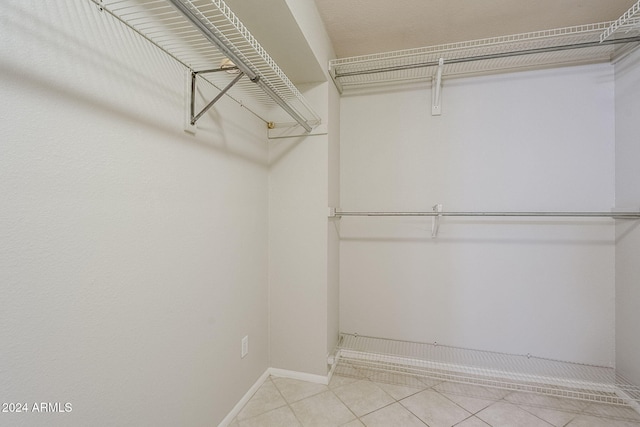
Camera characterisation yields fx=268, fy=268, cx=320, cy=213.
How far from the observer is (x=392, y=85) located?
2053mm

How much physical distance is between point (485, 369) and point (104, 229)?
227 cm

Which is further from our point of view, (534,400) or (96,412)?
(534,400)

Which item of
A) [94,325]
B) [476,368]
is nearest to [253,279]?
[94,325]

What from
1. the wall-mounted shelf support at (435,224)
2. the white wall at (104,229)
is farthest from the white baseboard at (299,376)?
the wall-mounted shelf support at (435,224)

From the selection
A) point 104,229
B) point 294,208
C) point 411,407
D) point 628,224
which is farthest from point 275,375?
point 628,224

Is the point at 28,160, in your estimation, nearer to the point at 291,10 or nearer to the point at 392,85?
the point at 291,10

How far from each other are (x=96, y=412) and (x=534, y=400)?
219 centimetres

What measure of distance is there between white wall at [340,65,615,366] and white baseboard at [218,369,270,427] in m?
0.72

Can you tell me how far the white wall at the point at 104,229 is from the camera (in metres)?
0.63

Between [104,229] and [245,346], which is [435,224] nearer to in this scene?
[245,346]

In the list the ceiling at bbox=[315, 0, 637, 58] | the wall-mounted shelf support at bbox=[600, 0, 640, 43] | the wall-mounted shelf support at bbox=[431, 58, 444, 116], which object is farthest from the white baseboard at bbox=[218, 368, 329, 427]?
the wall-mounted shelf support at bbox=[600, 0, 640, 43]

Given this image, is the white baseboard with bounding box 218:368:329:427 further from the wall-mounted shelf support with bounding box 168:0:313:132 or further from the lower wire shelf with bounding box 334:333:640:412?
the wall-mounted shelf support with bounding box 168:0:313:132

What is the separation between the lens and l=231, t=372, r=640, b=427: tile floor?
145 centimetres

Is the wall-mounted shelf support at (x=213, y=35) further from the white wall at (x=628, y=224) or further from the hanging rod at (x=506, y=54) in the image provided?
→ the white wall at (x=628, y=224)
